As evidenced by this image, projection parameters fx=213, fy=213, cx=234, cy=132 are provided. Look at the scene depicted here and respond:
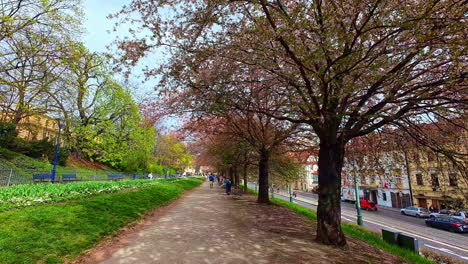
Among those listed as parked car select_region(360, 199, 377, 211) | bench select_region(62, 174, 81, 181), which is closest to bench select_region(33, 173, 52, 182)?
bench select_region(62, 174, 81, 181)

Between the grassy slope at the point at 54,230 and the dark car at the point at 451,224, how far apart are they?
28073mm

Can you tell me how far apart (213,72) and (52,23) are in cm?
1344

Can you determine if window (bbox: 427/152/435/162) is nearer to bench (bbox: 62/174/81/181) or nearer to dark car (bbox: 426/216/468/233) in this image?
dark car (bbox: 426/216/468/233)

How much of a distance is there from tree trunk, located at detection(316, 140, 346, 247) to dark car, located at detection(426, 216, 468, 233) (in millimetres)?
23208

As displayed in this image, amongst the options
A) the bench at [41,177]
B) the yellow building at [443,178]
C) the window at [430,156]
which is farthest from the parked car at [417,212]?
the bench at [41,177]

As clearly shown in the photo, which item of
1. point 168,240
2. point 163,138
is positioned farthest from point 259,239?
point 163,138

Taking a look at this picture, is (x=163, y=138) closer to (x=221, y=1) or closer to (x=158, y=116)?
(x=158, y=116)

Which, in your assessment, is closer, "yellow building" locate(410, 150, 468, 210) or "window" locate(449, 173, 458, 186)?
"yellow building" locate(410, 150, 468, 210)

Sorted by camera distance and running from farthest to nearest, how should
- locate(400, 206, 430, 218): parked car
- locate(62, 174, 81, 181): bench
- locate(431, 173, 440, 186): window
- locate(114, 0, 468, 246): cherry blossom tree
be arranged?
locate(400, 206, 430, 218): parked car < locate(62, 174, 81, 181): bench < locate(431, 173, 440, 186): window < locate(114, 0, 468, 246): cherry blossom tree

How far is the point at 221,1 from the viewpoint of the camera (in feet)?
14.9

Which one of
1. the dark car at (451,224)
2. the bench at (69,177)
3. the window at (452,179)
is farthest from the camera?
the dark car at (451,224)

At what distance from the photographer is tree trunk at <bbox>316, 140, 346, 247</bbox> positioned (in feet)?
20.3

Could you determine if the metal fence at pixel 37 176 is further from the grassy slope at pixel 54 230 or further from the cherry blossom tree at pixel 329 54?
the cherry blossom tree at pixel 329 54

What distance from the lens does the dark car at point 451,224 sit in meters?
20.0
